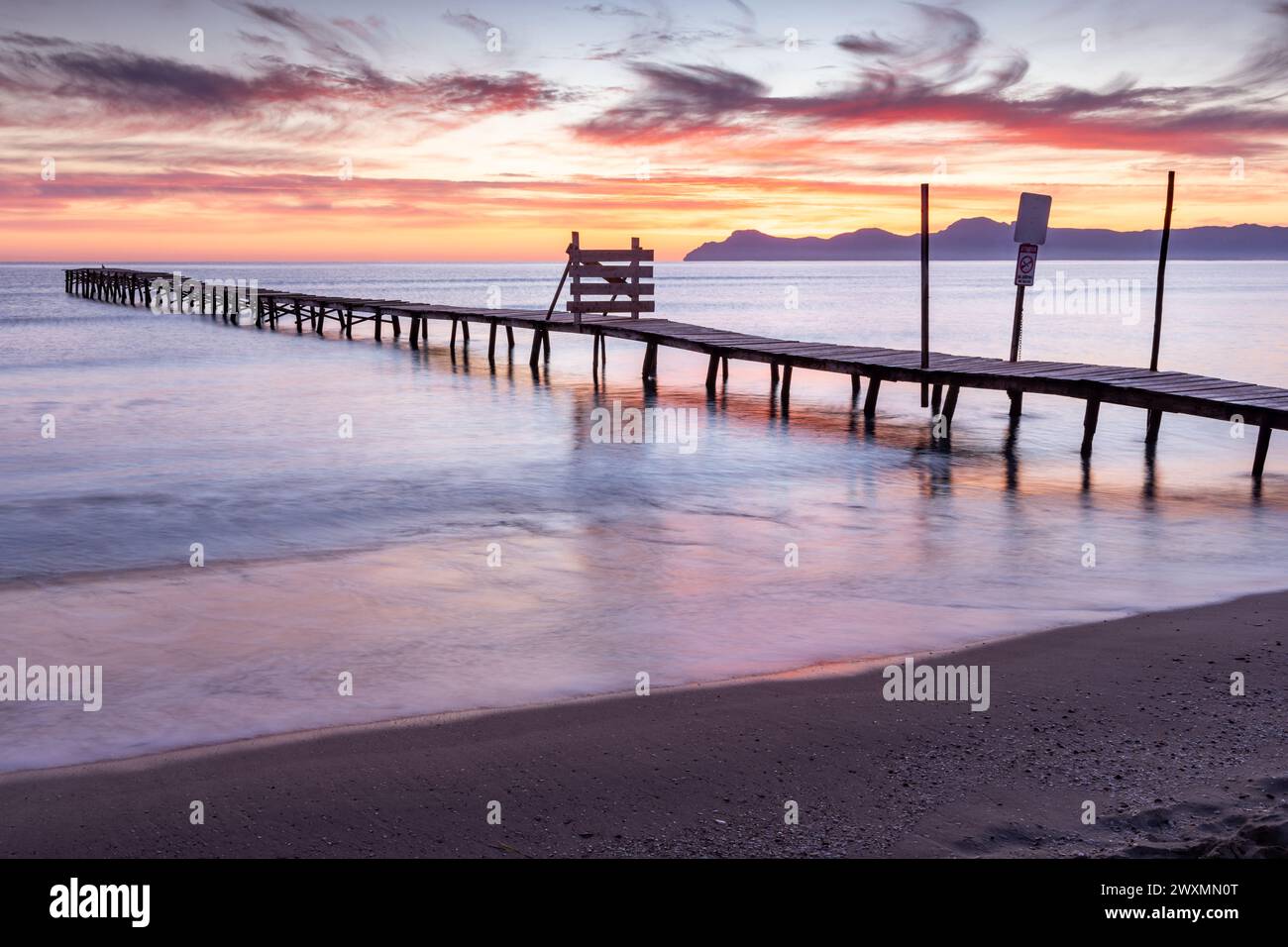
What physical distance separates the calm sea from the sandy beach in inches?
26.3

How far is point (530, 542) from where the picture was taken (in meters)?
10.7

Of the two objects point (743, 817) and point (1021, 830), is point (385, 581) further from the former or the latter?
point (1021, 830)

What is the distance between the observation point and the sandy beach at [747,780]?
164 inches

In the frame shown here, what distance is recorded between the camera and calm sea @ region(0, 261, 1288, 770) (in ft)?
22.4

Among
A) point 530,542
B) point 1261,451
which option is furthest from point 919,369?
point 530,542

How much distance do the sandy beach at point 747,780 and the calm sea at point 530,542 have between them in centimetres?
67

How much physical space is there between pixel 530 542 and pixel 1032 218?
31.5ft

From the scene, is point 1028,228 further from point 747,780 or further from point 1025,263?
point 747,780

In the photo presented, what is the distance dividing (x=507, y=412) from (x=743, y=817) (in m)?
16.9

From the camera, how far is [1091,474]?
1409cm

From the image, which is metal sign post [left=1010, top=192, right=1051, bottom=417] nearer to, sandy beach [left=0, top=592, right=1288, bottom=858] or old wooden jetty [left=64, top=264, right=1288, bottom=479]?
old wooden jetty [left=64, top=264, right=1288, bottom=479]

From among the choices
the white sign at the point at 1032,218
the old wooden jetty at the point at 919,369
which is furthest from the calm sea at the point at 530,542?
the white sign at the point at 1032,218

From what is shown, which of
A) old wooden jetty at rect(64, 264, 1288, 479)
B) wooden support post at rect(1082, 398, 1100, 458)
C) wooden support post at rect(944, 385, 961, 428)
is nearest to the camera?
old wooden jetty at rect(64, 264, 1288, 479)

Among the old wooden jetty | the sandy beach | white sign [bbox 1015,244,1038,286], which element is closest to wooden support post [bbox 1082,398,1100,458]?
the old wooden jetty
